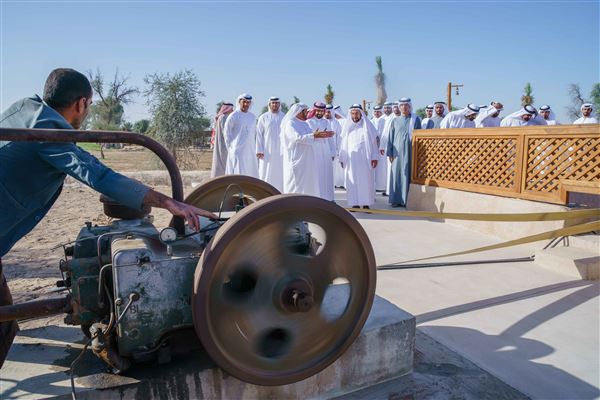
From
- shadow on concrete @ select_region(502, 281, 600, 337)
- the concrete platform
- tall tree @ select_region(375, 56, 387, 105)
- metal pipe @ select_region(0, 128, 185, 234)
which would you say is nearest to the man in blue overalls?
metal pipe @ select_region(0, 128, 185, 234)

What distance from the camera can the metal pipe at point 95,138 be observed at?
180cm

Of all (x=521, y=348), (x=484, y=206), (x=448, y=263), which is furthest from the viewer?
(x=484, y=206)

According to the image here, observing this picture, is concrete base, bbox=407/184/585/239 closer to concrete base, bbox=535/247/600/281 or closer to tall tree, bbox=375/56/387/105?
concrete base, bbox=535/247/600/281

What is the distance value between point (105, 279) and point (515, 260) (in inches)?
182

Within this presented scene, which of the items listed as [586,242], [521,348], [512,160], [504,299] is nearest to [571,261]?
[586,242]

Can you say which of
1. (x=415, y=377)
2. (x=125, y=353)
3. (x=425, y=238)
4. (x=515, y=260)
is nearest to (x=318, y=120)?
(x=425, y=238)

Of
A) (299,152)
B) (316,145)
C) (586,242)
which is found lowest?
(586,242)

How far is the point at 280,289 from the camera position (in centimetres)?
207

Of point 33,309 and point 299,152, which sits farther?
point 299,152

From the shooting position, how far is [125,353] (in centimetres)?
198

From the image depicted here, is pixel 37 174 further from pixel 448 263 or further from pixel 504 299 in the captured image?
pixel 448 263

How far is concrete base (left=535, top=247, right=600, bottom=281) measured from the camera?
4523 millimetres

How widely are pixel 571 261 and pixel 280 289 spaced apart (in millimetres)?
3902

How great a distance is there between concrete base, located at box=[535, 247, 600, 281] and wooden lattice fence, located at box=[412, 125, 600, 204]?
1015mm
